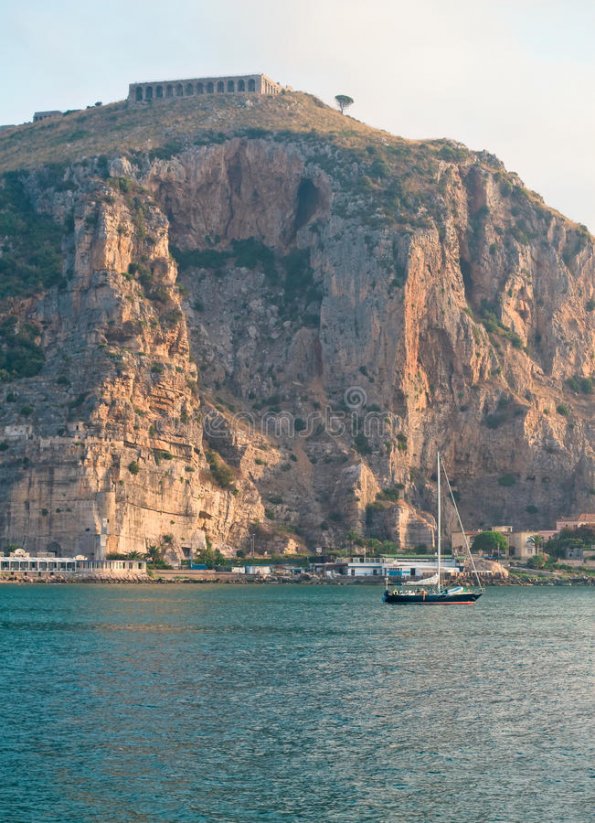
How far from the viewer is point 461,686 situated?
64000 mm

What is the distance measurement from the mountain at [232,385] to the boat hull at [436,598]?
39.5 m

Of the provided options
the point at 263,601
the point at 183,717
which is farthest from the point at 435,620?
the point at 183,717

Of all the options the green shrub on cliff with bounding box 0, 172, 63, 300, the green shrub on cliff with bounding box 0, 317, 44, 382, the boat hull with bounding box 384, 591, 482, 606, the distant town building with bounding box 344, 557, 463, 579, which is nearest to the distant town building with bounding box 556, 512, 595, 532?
the distant town building with bounding box 344, 557, 463, 579

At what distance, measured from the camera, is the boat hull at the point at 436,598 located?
12800cm

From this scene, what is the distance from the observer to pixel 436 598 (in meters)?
130

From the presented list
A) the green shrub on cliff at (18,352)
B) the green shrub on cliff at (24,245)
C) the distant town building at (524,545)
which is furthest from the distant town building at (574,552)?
the green shrub on cliff at (24,245)

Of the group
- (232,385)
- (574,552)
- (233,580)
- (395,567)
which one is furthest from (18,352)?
(574,552)

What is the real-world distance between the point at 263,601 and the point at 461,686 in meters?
65.4

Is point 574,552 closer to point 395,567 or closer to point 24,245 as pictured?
point 395,567

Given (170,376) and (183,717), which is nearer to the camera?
(183,717)

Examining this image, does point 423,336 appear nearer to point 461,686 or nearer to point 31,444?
point 31,444

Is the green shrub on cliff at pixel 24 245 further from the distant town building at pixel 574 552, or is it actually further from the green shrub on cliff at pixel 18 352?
the distant town building at pixel 574 552

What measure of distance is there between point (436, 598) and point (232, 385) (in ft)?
221

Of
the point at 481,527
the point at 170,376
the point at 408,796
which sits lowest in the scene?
the point at 408,796
